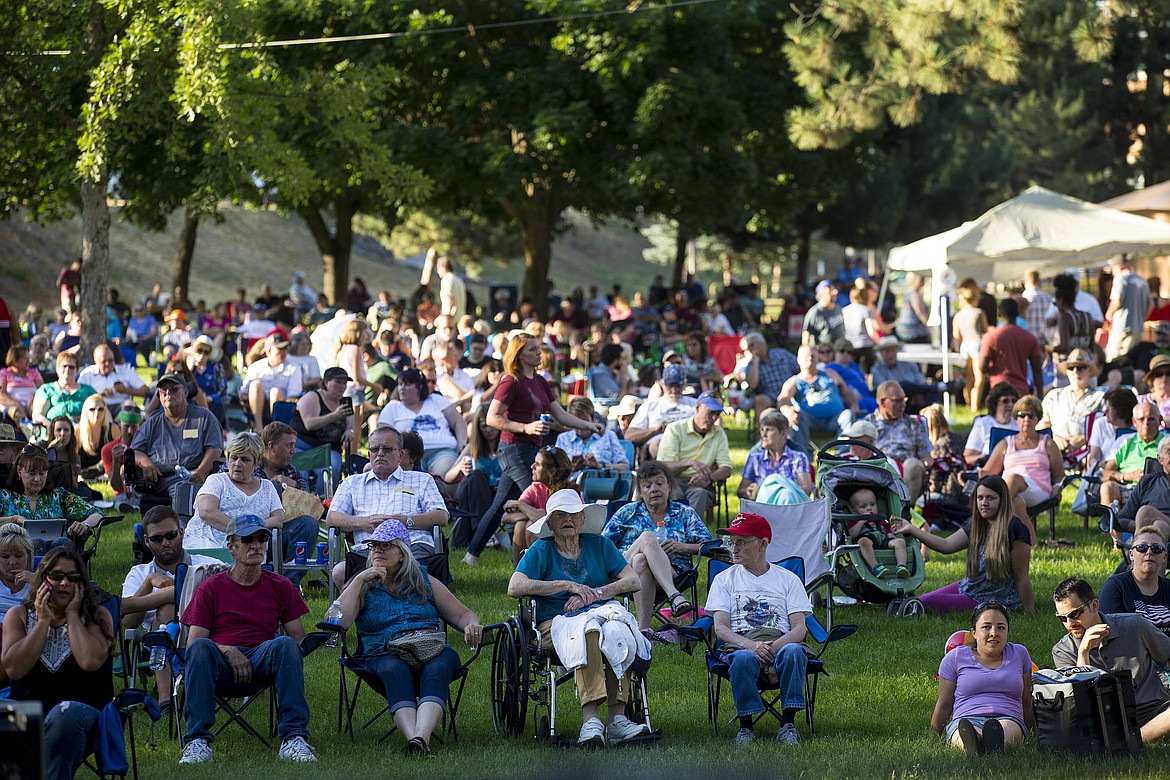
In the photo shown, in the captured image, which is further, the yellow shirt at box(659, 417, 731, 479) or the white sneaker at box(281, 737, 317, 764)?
the yellow shirt at box(659, 417, 731, 479)

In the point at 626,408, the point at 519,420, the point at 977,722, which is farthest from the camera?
the point at 626,408

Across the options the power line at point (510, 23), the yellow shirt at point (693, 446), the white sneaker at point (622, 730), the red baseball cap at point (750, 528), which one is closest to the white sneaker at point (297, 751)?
the white sneaker at point (622, 730)

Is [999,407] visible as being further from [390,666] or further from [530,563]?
[390,666]

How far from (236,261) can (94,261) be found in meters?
38.6

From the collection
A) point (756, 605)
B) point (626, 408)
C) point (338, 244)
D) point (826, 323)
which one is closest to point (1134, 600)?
point (756, 605)

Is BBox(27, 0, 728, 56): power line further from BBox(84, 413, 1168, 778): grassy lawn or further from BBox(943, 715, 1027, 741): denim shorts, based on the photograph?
BBox(943, 715, 1027, 741): denim shorts

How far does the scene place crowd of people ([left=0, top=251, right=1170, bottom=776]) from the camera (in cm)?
698

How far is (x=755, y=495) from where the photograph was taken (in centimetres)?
1090

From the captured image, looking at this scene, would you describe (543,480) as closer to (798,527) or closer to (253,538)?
(798,527)

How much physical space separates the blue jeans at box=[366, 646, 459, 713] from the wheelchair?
11.7 inches

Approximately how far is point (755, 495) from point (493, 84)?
16955mm

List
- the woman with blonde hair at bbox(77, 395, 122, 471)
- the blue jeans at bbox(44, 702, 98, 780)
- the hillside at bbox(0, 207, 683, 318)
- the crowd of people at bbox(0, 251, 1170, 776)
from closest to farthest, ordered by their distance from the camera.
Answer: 1. the blue jeans at bbox(44, 702, 98, 780)
2. the crowd of people at bbox(0, 251, 1170, 776)
3. the woman with blonde hair at bbox(77, 395, 122, 471)
4. the hillside at bbox(0, 207, 683, 318)

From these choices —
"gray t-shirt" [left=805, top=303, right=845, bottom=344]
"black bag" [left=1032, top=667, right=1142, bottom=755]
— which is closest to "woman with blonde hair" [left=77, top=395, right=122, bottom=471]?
"gray t-shirt" [left=805, top=303, right=845, bottom=344]

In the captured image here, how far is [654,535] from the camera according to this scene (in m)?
8.84
